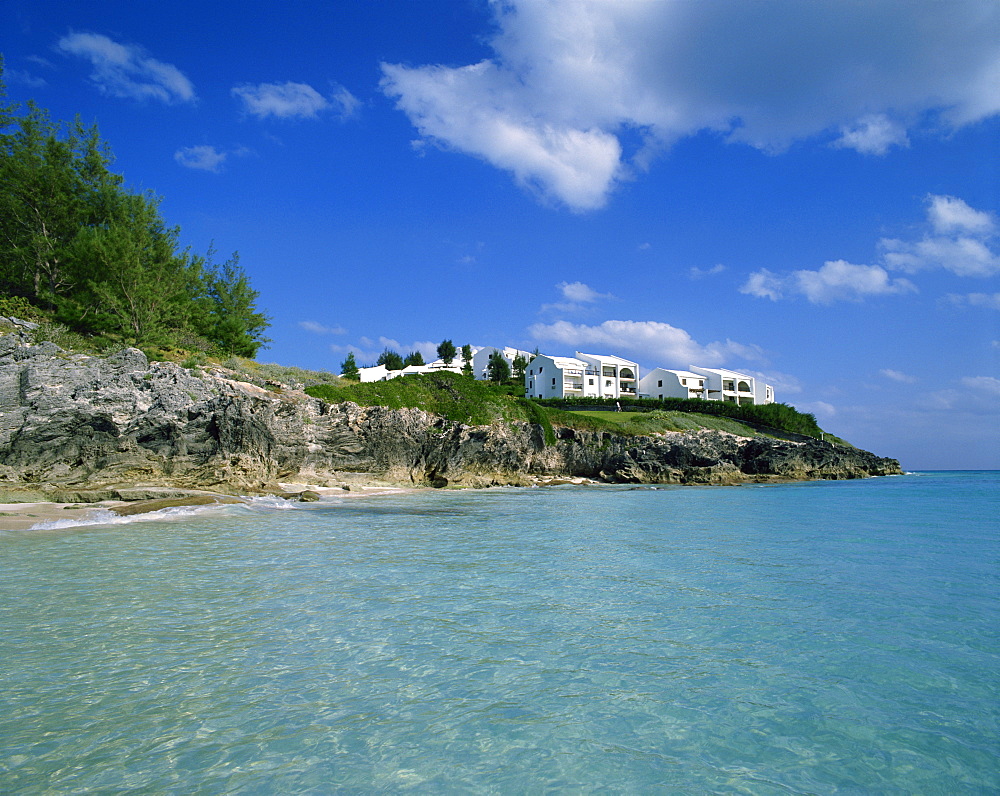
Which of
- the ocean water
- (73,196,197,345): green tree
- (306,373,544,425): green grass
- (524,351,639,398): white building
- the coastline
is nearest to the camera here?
the ocean water

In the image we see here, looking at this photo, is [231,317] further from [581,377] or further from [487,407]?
[581,377]

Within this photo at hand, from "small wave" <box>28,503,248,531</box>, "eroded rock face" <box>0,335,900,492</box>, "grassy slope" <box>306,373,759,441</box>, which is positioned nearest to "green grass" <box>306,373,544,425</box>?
"grassy slope" <box>306,373,759,441</box>

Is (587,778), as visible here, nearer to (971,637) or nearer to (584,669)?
(584,669)

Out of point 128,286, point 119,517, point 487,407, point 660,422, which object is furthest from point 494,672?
point 660,422

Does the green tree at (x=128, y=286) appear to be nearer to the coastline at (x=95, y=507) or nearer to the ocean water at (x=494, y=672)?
the coastline at (x=95, y=507)

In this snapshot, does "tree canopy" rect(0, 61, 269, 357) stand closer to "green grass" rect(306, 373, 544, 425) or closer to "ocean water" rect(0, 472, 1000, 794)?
"green grass" rect(306, 373, 544, 425)

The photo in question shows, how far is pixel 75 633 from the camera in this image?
640 cm

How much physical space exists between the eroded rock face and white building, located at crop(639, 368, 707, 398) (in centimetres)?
4939

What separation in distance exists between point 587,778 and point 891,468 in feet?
283

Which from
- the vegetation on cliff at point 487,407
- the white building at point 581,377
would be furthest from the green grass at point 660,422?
the white building at point 581,377

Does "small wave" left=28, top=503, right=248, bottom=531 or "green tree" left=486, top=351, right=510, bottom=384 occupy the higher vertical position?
"green tree" left=486, top=351, right=510, bottom=384

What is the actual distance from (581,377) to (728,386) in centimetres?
2825

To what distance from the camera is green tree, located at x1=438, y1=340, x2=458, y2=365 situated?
354ft

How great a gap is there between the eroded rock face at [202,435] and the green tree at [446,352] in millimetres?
65342
